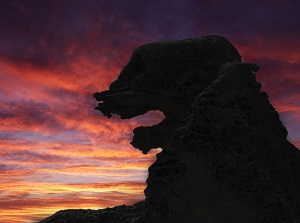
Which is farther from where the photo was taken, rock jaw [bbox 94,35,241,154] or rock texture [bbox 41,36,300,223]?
rock jaw [bbox 94,35,241,154]

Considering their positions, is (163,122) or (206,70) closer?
(206,70)

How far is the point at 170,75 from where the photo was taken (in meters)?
16.3

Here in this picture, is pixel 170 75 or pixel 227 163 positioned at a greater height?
pixel 170 75

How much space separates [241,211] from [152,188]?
2705 mm

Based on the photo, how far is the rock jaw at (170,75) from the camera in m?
15.9

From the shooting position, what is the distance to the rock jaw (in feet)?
52.2

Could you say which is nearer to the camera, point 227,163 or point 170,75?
point 227,163

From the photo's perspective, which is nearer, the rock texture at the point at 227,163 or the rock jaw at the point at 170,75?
the rock texture at the point at 227,163

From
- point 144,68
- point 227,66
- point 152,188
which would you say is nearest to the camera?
point 152,188

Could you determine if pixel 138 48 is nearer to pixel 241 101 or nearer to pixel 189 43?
pixel 189 43

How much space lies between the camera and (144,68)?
694 inches

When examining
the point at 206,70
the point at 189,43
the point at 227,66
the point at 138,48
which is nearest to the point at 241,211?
the point at 227,66

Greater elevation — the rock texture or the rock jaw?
the rock jaw

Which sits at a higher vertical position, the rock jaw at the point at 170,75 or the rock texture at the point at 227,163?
the rock jaw at the point at 170,75
